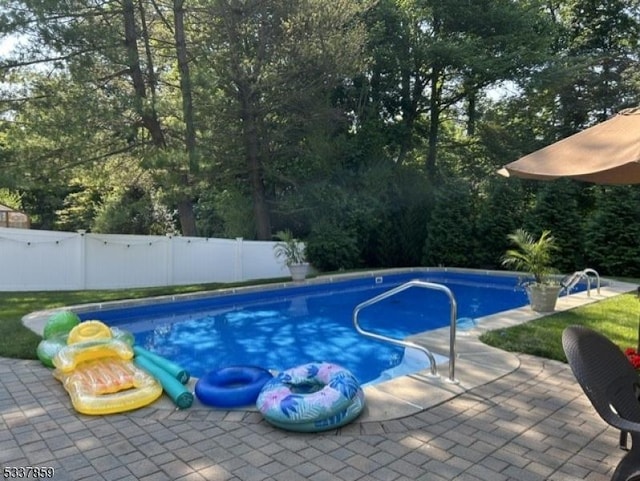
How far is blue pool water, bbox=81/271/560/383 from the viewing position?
21.2 ft

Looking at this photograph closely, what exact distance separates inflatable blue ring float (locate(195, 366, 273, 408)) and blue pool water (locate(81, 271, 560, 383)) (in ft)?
6.07

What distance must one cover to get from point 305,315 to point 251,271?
4.14 meters

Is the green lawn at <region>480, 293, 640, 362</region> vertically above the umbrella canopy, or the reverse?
the umbrella canopy

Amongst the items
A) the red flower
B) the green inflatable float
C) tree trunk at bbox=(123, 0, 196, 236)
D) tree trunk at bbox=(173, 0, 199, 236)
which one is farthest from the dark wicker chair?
tree trunk at bbox=(123, 0, 196, 236)

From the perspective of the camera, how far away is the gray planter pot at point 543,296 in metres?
7.20

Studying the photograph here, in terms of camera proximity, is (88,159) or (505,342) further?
(88,159)

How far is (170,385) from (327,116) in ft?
36.4

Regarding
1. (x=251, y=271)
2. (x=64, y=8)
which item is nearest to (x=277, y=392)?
(x=251, y=271)

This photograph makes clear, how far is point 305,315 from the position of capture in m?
9.28

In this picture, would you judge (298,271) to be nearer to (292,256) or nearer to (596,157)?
(292,256)

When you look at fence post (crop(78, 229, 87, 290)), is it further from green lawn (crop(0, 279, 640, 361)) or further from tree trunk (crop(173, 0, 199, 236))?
tree trunk (crop(173, 0, 199, 236))

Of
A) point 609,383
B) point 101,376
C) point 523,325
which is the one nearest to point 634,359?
point 609,383

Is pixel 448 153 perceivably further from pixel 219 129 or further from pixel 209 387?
pixel 209 387

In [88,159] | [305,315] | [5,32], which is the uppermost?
[5,32]
